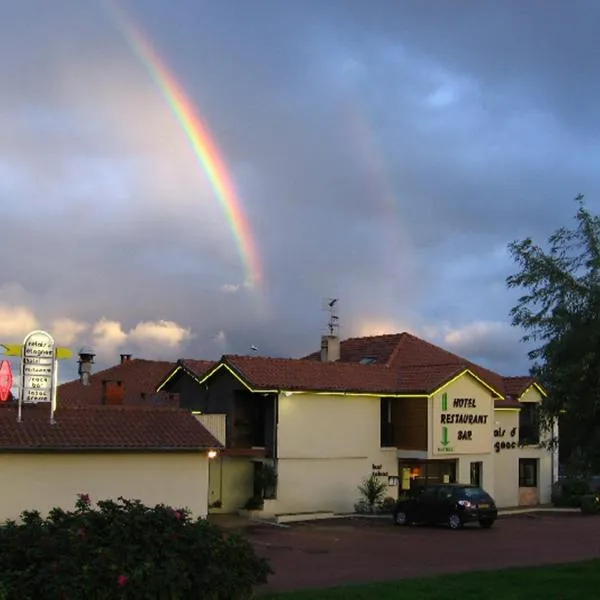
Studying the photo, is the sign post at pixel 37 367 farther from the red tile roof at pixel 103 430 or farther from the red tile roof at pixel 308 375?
the red tile roof at pixel 308 375

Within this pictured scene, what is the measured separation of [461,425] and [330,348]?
29.5 ft

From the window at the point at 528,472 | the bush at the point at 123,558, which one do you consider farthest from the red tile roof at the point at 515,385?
the bush at the point at 123,558

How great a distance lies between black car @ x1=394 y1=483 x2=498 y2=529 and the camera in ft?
97.2

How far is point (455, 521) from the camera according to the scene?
97.5ft

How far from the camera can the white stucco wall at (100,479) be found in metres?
23.2

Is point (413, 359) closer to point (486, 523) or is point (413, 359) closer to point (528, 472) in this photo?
point (528, 472)

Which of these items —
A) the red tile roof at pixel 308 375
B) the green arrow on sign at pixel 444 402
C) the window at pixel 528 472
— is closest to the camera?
the red tile roof at pixel 308 375

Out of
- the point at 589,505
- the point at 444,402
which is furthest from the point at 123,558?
the point at 589,505

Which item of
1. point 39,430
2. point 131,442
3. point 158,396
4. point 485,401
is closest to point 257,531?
point 131,442

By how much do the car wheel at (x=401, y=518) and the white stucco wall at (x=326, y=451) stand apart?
462cm

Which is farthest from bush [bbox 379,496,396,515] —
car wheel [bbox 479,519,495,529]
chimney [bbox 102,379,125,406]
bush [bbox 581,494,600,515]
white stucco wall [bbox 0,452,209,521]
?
chimney [bbox 102,379,125,406]

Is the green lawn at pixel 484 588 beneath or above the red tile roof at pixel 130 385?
beneath

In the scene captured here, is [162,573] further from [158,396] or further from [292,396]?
[158,396]

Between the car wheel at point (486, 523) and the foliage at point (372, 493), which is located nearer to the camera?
the car wheel at point (486, 523)
